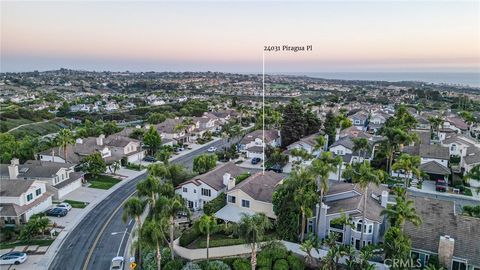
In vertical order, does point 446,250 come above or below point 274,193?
below

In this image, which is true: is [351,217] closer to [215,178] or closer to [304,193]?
[304,193]

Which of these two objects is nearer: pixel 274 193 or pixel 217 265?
pixel 217 265

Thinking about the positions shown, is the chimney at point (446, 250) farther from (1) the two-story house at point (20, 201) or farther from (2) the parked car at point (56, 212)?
(1) the two-story house at point (20, 201)

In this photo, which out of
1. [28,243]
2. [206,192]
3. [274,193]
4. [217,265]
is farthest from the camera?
[206,192]

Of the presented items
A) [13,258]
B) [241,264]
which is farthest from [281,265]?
[13,258]

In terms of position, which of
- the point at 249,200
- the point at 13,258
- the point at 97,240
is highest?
the point at 249,200

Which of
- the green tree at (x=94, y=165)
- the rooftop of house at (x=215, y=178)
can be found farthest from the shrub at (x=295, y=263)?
the green tree at (x=94, y=165)

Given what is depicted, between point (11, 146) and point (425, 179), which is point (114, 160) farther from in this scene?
point (425, 179)
